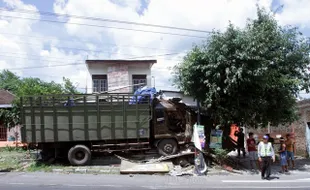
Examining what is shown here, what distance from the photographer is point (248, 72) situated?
12594 mm

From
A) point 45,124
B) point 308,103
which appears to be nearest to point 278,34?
point 308,103

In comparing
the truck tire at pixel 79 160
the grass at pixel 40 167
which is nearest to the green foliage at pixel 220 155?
the truck tire at pixel 79 160

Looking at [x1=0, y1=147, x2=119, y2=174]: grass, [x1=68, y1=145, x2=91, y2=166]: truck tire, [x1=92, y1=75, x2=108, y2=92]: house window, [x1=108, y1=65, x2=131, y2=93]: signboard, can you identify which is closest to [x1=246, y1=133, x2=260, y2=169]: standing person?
[x1=0, y1=147, x2=119, y2=174]: grass

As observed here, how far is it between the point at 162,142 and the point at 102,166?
9.04 ft

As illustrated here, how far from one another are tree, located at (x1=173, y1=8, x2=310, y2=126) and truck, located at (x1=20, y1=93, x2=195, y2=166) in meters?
1.83

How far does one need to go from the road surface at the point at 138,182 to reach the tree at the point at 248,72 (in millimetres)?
2931

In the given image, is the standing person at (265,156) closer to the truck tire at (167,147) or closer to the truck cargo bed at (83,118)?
the truck tire at (167,147)

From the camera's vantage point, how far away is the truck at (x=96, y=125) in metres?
13.8

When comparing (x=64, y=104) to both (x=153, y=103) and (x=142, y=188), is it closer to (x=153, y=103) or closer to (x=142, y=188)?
(x=153, y=103)

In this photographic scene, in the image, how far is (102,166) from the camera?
1402 cm

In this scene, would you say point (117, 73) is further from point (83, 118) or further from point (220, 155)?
point (220, 155)

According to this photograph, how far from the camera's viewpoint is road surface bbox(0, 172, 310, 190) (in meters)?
9.99

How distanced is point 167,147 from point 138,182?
3748 millimetres

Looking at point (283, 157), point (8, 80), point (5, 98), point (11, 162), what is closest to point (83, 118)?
point (11, 162)
